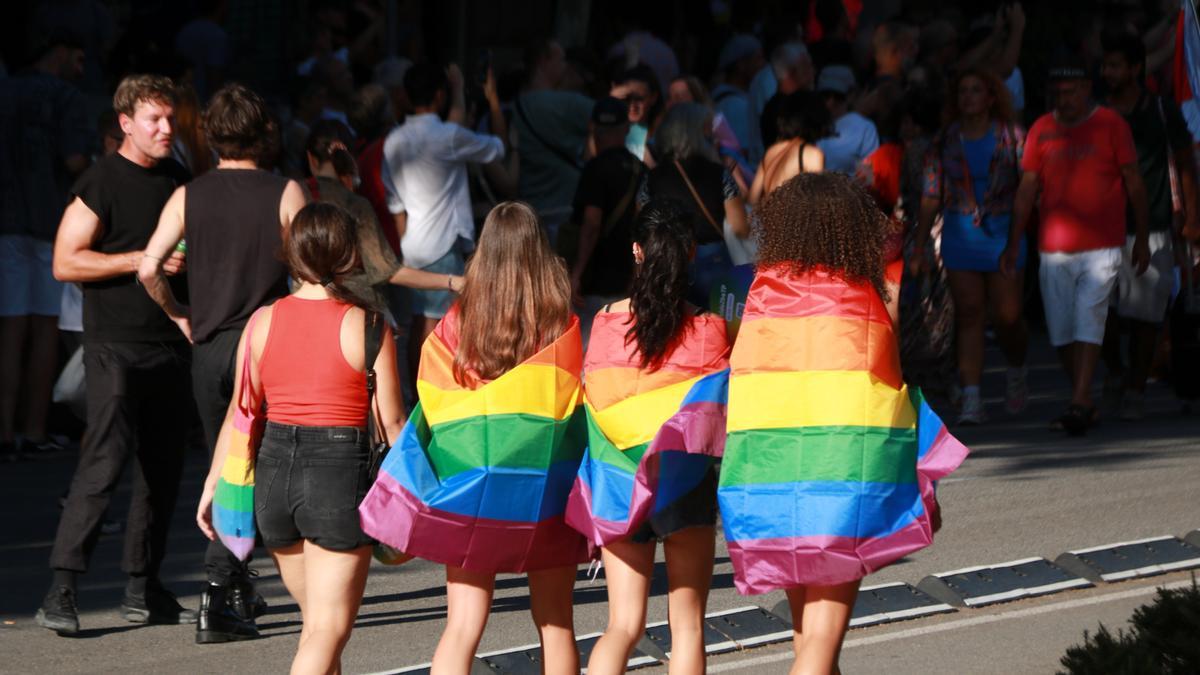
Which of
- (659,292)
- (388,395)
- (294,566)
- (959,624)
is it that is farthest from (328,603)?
(959,624)

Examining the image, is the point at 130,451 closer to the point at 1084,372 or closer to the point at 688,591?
the point at 688,591

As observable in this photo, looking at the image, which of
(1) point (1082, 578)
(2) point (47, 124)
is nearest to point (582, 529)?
(1) point (1082, 578)

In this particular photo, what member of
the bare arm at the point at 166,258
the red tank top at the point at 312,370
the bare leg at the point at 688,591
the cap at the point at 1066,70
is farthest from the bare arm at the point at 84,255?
the cap at the point at 1066,70

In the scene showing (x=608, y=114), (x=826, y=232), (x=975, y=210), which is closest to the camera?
(x=826, y=232)

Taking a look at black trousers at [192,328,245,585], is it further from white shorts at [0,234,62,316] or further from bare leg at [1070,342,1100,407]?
bare leg at [1070,342,1100,407]

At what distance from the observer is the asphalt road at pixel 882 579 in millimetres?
7223

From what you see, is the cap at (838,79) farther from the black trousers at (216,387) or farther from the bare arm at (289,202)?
the black trousers at (216,387)

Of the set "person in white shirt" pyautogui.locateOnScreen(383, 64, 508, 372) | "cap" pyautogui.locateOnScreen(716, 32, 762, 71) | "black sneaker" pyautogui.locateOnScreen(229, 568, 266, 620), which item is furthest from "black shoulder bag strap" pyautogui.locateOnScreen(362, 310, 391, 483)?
"cap" pyautogui.locateOnScreen(716, 32, 762, 71)

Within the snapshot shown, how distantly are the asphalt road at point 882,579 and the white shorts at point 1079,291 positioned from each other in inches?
25.0

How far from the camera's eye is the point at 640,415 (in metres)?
5.98

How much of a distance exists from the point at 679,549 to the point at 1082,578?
2894 mm

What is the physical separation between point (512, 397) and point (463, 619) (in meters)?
0.68

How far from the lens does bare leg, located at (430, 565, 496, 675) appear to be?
587 cm

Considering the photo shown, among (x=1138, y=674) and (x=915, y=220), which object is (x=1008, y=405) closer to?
(x=915, y=220)
